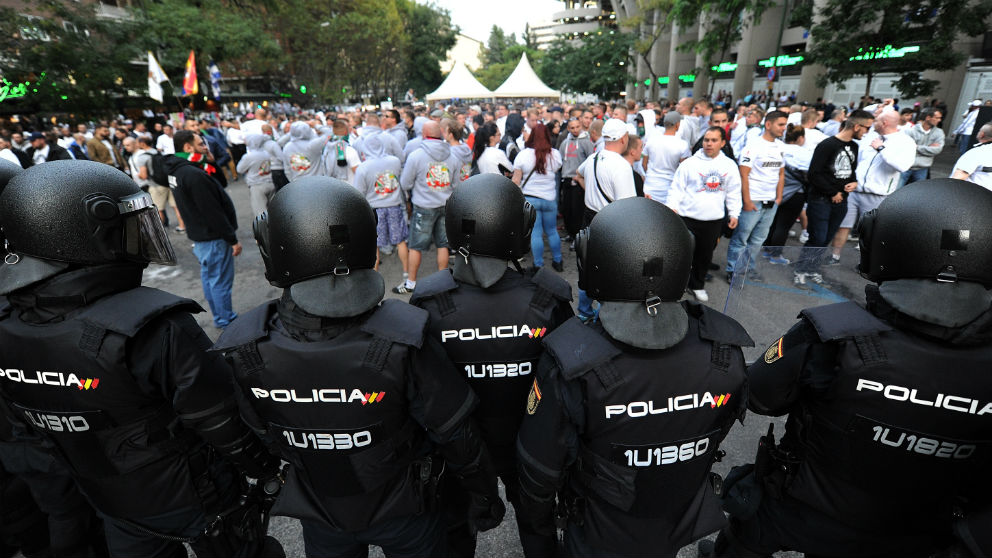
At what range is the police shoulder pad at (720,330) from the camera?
5.43ft

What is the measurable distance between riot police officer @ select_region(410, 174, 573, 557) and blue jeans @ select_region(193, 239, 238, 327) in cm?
342

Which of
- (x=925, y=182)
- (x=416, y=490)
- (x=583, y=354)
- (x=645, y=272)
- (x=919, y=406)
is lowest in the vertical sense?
(x=416, y=490)

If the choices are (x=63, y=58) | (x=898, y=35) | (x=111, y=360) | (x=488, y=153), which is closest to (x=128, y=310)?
(x=111, y=360)

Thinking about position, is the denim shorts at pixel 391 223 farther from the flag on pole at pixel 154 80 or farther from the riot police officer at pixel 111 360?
the flag on pole at pixel 154 80

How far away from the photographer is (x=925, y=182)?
182 centimetres

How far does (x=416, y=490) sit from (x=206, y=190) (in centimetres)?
398

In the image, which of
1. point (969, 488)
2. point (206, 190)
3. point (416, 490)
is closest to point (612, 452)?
point (416, 490)

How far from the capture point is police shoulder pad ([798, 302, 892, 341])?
1686mm

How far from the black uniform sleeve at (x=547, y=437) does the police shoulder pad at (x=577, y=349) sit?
0.09 metres

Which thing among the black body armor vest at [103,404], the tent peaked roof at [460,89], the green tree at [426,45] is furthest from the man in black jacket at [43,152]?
the green tree at [426,45]

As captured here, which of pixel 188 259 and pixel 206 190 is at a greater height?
pixel 206 190

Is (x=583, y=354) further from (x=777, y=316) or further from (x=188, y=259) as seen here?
(x=188, y=259)

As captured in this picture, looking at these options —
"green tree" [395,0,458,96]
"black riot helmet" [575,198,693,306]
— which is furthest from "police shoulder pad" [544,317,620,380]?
"green tree" [395,0,458,96]

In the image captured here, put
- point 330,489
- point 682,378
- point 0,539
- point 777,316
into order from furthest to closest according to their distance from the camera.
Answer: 1. point 777,316
2. point 0,539
3. point 330,489
4. point 682,378
